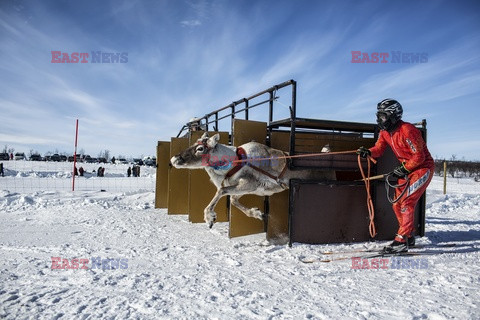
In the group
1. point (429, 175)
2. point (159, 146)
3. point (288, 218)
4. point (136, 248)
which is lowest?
point (136, 248)

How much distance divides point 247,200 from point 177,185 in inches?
117

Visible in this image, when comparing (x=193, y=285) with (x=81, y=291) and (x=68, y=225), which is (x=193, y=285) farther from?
(x=68, y=225)

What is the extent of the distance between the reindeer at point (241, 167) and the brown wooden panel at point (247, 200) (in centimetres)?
31

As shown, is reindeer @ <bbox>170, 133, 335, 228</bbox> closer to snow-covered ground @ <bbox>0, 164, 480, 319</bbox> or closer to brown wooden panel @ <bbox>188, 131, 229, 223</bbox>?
snow-covered ground @ <bbox>0, 164, 480, 319</bbox>

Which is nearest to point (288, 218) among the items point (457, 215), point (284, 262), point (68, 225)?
point (284, 262)

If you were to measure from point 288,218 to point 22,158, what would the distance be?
66.8 m

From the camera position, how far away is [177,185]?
8.41m

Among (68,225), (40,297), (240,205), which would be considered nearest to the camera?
(40,297)

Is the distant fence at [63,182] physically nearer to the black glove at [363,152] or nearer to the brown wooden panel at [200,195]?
the brown wooden panel at [200,195]

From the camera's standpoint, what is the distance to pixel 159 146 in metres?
9.19

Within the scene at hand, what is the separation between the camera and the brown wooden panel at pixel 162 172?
9.26 meters

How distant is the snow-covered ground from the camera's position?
277cm

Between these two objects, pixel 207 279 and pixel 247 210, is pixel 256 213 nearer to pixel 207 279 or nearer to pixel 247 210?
pixel 247 210

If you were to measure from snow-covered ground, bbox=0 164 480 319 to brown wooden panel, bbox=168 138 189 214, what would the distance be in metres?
1.87
